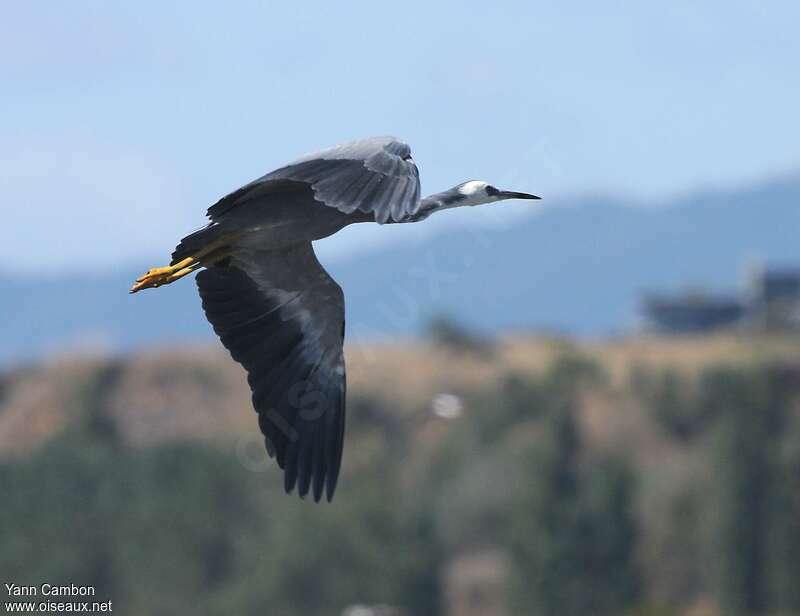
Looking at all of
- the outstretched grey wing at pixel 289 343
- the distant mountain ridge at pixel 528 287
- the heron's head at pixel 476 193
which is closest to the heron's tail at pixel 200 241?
the outstretched grey wing at pixel 289 343

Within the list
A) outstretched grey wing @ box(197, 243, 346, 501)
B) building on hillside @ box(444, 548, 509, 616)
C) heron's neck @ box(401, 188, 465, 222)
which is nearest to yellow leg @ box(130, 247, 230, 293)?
outstretched grey wing @ box(197, 243, 346, 501)

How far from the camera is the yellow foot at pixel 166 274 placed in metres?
15.1

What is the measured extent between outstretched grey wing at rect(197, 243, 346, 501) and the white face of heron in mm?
1444

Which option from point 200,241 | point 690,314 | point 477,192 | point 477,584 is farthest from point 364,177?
point 690,314

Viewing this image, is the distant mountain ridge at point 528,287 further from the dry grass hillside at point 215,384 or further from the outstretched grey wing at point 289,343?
the outstretched grey wing at point 289,343

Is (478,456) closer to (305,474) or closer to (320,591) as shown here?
(320,591)

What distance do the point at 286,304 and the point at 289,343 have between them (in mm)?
351

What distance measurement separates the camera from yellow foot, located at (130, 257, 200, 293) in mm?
15133

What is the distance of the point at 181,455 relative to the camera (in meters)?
68.4

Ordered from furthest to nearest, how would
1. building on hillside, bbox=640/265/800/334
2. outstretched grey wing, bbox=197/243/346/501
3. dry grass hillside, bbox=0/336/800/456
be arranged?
1. building on hillside, bbox=640/265/800/334
2. dry grass hillside, bbox=0/336/800/456
3. outstretched grey wing, bbox=197/243/346/501

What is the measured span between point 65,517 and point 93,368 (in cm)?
1031

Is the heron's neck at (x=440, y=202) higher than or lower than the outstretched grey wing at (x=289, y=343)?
higher

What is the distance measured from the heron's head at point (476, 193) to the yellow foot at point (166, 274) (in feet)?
7.73

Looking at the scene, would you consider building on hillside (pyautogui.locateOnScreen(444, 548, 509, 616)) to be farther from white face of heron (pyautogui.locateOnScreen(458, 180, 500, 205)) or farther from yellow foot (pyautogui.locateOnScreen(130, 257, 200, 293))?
yellow foot (pyautogui.locateOnScreen(130, 257, 200, 293))
